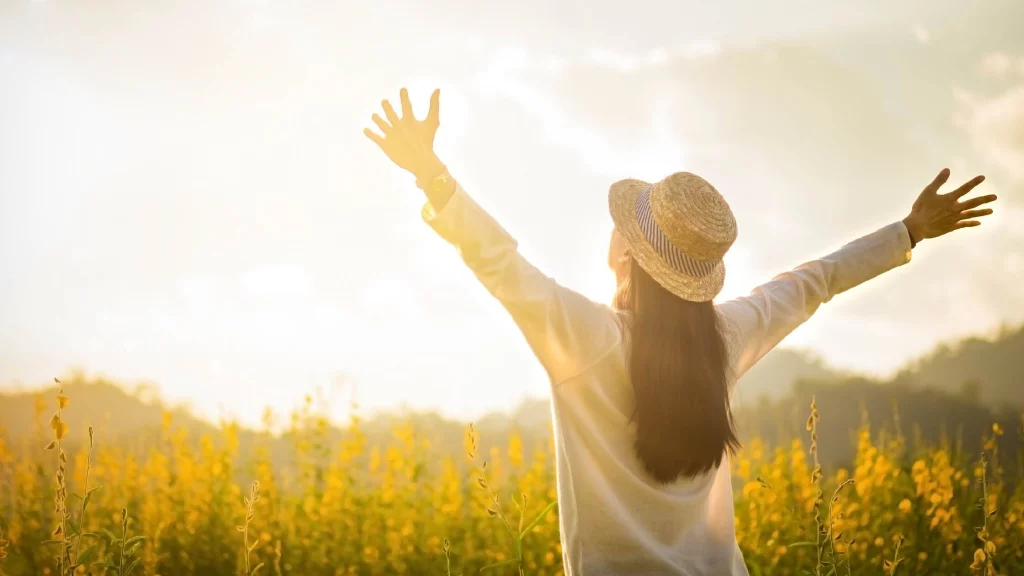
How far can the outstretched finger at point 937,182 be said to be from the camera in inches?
116

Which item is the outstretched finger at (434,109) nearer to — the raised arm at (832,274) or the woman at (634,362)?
the woman at (634,362)

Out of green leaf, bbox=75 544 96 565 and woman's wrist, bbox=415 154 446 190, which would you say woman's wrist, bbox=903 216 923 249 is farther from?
green leaf, bbox=75 544 96 565

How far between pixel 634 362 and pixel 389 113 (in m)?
0.84

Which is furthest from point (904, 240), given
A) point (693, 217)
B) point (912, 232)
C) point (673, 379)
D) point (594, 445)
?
point (594, 445)

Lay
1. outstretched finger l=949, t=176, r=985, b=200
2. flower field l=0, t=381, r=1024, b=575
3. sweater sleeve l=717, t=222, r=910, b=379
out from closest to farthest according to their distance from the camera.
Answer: sweater sleeve l=717, t=222, r=910, b=379 < outstretched finger l=949, t=176, r=985, b=200 < flower field l=0, t=381, r=1024, b=575

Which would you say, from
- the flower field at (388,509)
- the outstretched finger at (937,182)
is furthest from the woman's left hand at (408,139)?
the flower field at (388,509)

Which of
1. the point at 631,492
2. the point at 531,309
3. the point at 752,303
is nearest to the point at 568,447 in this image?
the point at 631,492

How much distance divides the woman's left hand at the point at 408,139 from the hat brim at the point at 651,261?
0.60 m

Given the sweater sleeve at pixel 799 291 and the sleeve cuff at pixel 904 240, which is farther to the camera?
the sleeve cuff at pixel 904 240

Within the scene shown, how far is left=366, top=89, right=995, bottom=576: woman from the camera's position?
6.00 feet

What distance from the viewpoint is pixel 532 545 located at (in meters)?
4.08

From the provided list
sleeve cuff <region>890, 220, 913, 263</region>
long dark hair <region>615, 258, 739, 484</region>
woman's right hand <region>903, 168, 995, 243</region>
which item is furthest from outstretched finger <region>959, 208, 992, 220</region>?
long dark hair <region>615, 258, 739, 484</region>

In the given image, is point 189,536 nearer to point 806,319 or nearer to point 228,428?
point 228,428

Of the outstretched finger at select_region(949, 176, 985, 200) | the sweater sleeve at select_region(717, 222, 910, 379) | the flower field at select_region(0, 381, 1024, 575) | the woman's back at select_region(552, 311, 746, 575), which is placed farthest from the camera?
the flower field at select_region(0, 381, 1024, 575)
